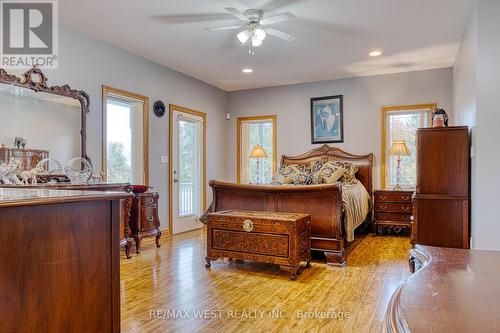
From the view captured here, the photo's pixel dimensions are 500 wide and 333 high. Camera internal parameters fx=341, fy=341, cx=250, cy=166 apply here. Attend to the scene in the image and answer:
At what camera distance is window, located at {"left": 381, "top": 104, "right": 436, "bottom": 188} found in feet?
18.7

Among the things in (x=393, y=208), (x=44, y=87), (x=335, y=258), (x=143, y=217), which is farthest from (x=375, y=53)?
(x=44, y=87)

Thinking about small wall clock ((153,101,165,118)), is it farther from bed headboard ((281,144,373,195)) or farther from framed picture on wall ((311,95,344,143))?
framed picture on wall ((311,95,344,143))

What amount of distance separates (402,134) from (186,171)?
378 cm

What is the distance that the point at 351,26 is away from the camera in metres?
3.90

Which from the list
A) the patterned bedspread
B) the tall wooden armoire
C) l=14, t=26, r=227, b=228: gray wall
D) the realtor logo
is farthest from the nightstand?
the realtor logo

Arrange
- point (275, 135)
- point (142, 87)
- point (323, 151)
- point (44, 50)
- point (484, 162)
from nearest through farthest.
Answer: point (484, 162), point (44, 50), point (142, 87), point (323, 151), point (275, 135)

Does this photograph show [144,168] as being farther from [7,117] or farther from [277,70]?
[277,70]

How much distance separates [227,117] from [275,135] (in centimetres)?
113

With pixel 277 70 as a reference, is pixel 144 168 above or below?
below

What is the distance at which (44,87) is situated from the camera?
3.62 metres

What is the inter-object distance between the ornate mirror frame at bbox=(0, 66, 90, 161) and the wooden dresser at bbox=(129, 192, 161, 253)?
0.81 meters

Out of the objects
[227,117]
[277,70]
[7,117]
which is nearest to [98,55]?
[7,117]

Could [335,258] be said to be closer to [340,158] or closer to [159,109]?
[340,158]

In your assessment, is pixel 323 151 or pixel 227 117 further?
pixel 227 117
